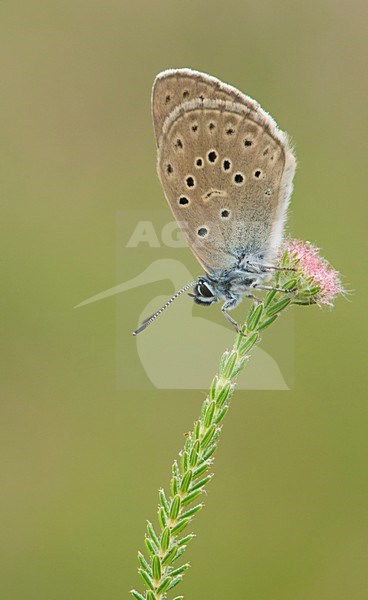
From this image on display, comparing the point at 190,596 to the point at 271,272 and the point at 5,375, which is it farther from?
the point at 271,272
